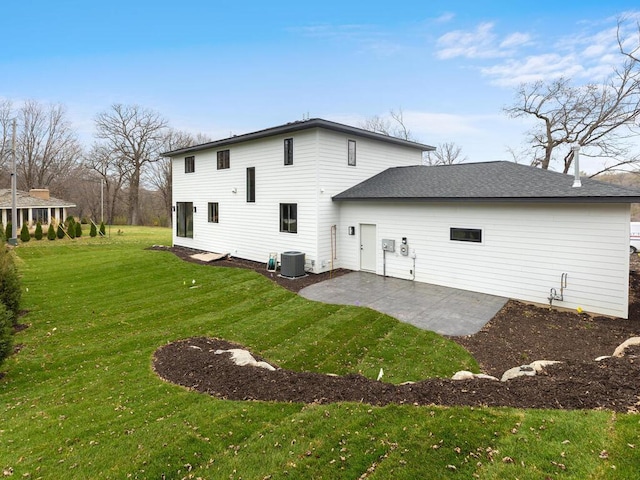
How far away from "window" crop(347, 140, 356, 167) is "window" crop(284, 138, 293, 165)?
223cm

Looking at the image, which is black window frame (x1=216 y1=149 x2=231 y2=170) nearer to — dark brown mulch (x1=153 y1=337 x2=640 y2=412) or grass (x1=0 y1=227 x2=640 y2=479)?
grass (x1=0 y1=227 x2=640 y2=479)

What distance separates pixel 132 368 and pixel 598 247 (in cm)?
1057

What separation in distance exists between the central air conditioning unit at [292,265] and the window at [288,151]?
3576mm

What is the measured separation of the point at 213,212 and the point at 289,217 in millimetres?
5594

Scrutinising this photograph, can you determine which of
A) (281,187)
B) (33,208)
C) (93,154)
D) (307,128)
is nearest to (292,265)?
(281,187)

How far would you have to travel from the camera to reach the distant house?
2536cm

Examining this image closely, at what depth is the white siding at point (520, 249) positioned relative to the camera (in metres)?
8.65

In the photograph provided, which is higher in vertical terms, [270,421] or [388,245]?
[388,245]

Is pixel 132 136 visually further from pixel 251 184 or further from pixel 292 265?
pixel 292 265

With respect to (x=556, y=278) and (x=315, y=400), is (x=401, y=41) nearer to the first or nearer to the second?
(x=556, y=278)

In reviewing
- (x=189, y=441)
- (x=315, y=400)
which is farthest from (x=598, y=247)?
(x=189, y=441)

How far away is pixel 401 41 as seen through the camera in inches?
752

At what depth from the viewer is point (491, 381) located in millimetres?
4668

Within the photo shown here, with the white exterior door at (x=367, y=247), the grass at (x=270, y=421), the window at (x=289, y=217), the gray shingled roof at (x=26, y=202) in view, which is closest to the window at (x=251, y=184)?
the window at (x=289, y=217)
